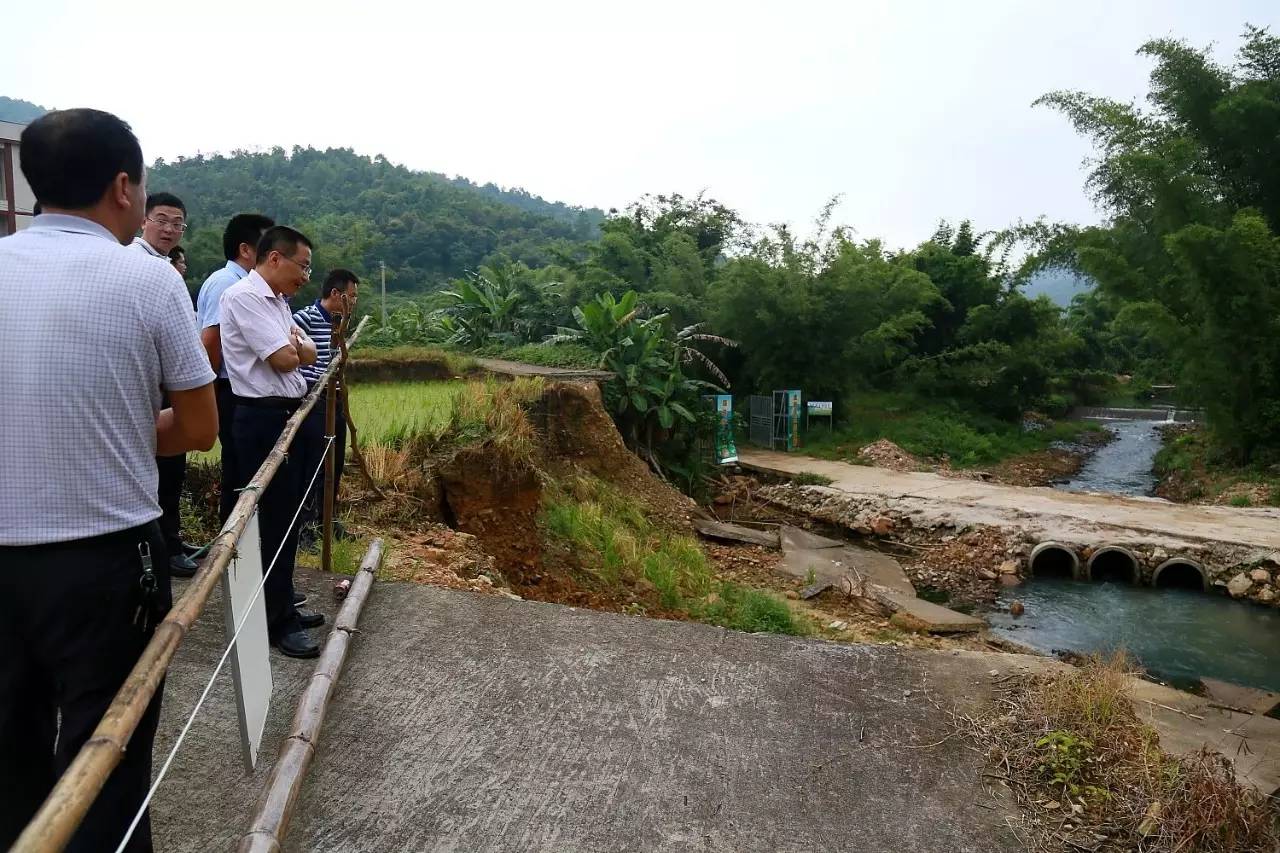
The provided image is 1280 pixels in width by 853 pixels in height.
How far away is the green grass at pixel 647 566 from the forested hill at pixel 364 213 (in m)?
25.9

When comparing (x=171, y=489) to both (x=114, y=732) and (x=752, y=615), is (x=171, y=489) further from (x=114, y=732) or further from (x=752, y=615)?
(x=752, y=615)

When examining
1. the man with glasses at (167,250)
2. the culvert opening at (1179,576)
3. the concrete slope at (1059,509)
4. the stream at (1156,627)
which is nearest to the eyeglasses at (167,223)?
the man with glasses at (167,250)

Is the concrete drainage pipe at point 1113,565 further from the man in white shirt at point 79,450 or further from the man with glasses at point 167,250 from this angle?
the man in white shirt at point 79,450

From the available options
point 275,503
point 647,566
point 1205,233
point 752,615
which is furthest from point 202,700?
point 1205,233

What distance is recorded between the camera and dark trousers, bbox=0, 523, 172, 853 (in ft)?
5.49

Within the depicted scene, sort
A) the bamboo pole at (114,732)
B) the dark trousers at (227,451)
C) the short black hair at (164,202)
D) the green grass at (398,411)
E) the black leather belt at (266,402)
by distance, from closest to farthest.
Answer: the bamboo pole at (114,732) → the black leather belt at (266,402) → the dark trousers at (227,451) → the short black hair at (164,202) → the green grass at (398,411)

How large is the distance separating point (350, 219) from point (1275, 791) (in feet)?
142

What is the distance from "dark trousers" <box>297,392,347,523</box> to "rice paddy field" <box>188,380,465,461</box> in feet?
2.81

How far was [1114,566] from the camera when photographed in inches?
474

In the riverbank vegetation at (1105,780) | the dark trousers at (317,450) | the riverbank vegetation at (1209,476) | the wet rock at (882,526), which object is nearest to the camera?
the riverbank vegetation at (1105,780)

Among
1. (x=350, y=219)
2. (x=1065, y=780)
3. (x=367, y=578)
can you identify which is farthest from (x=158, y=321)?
(x=350, y=219)

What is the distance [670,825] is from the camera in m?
2.52

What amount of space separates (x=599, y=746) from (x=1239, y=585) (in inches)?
445

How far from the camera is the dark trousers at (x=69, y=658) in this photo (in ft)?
5.49
